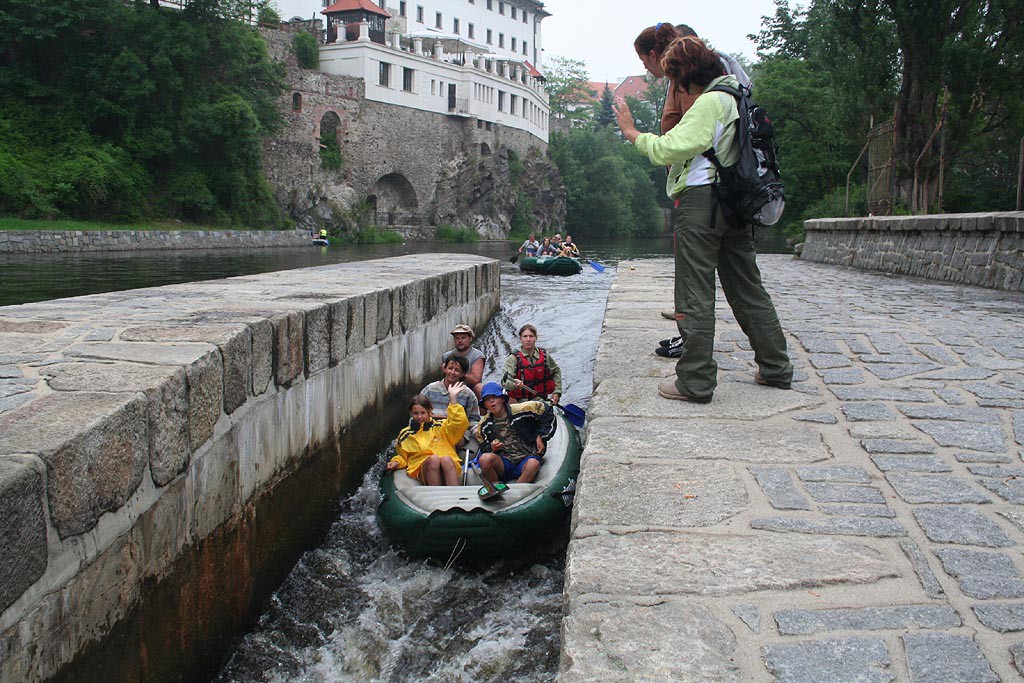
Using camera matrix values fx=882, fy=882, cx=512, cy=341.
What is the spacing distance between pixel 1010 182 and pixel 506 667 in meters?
20.1

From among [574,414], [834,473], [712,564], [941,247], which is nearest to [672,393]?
[834,473]

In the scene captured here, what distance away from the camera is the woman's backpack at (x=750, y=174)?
4.53 metres

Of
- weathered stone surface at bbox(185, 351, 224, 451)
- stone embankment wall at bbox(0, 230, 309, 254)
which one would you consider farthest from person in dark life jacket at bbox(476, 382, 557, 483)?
stone embankment wall at bbox(0, 230, 309, 254)

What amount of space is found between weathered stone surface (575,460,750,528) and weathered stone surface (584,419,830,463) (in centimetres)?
16

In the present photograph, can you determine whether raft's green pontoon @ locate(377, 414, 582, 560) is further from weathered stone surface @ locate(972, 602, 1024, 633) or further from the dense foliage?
the dense foliage

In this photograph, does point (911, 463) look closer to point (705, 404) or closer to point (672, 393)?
point (705, 404)

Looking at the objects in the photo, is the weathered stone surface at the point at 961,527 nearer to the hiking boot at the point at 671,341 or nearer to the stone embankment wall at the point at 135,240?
the hiking boot at the point at 671,341

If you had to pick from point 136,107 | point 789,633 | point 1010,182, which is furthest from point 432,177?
point 789,633

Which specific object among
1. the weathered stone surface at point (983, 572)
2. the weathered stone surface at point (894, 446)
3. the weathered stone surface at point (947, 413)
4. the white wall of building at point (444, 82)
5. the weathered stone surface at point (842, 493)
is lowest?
the weathered stone surface at point (983, 572)

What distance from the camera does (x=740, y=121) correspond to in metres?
4.55

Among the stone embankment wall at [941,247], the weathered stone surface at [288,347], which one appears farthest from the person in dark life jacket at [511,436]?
the stone embankment wall at [941,247]

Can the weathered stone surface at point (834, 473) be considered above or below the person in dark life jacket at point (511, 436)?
above

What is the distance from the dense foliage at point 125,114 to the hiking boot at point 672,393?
3053 centimetres

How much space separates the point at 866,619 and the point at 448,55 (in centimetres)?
6328
